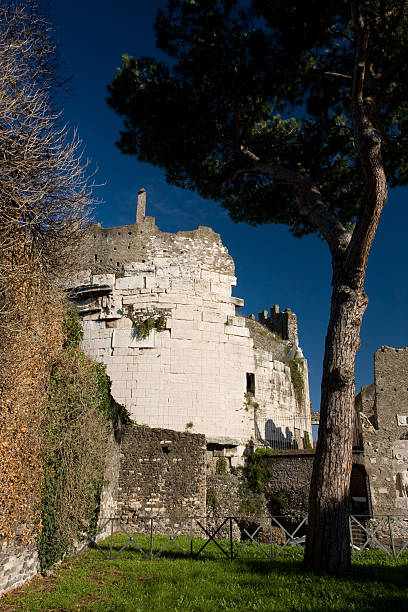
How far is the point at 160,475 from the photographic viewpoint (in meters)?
12.2

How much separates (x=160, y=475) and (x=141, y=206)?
842cm

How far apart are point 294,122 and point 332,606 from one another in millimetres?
8764

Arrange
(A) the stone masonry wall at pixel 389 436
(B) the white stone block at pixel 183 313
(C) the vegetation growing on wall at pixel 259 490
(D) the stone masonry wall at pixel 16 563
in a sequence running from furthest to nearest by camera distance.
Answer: (B) the white stone block at pixel 183 313
(C) the vegetation growing on wall at pixel 259 490
(A) the stone masonry wall at pixel 389 436
(D) the stone masonry wall at pixel 16 563

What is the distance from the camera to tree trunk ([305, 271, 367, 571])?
6.63 m

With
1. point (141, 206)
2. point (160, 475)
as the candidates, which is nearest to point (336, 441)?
point (160, 475)

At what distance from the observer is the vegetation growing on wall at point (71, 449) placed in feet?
25.0

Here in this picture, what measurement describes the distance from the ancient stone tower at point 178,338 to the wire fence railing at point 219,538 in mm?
2746

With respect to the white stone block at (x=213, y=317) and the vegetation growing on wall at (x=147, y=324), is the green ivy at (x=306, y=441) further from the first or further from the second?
the vegetation growing on wall at (x=147, y=324)

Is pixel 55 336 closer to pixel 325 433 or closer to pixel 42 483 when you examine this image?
pixel 42 483

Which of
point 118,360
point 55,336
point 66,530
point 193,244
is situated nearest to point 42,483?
point 66,530

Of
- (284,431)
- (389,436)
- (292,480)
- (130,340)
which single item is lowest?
(292,480)

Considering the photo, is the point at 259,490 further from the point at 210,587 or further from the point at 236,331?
the point at 210,587

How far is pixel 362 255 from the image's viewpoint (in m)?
7.57

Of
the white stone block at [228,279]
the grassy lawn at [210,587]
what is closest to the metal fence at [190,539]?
the grassy lawn at [210,587]
